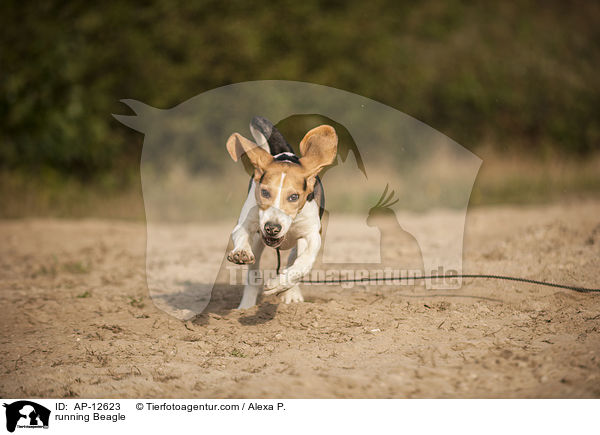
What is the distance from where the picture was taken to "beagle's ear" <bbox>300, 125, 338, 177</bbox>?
4410 millimetres

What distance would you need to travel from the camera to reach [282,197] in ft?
13.6

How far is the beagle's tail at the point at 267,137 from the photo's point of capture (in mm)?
4586

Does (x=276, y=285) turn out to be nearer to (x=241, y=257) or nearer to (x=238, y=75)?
(x=241, y=257)

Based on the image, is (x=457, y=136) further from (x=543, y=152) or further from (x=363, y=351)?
(x=363, y=351)

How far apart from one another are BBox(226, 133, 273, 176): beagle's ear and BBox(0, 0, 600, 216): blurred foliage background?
7.95 m

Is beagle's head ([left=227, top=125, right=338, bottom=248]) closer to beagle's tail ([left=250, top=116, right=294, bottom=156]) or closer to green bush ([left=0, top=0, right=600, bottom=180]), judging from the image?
beagle's tail ([left=250, top=116, right=294, bottom=156])

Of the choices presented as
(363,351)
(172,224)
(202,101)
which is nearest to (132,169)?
(202,101)

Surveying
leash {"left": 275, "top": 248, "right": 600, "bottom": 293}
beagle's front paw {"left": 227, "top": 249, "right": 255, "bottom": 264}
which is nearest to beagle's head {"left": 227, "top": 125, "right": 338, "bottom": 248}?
beagle's front paw {"left": 227, "top": 249, "right": 255, "bottom": 264}

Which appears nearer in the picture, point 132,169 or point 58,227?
point 58,227

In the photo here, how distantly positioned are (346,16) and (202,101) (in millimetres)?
4937
